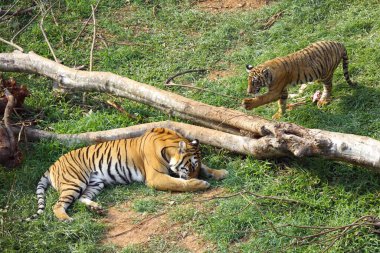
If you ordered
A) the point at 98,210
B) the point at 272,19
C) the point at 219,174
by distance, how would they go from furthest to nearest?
the point at 272,19, the point at 219,174, the point at 98,210

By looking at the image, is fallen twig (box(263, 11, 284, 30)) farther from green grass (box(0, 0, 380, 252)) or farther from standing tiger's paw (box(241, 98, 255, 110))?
standing tiger's paw (box(241, 98, 255, 110))

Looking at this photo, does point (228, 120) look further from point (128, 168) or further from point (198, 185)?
point (128, 168)

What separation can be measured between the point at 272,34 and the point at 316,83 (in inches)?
61.6

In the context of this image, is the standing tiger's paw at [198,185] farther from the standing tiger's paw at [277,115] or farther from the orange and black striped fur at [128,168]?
the standing tiger's paw at [277,115]

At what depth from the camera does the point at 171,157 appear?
277 inches

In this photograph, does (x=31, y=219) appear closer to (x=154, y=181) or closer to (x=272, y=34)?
(x=154, y=181)

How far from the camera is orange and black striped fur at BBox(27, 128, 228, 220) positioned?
6.77 meters

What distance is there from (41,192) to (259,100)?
103 inches

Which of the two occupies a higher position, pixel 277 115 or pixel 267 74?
pixel 267 74

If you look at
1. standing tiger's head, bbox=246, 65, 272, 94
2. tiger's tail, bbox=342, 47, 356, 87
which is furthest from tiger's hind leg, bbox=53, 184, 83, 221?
tiger's tail, bbox=342, 47, 356, 87

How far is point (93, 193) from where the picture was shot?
6926mm

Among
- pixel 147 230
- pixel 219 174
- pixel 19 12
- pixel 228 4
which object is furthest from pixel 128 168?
pixel 19 12

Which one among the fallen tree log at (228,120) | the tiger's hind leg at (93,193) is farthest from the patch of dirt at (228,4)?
the tiger's hind leg at (93,193)

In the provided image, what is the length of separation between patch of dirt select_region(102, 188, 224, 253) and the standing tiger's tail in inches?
27.8
